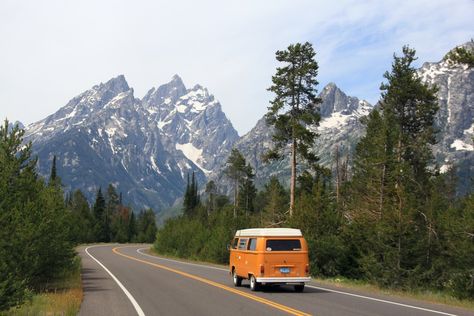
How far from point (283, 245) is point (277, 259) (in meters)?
0.64

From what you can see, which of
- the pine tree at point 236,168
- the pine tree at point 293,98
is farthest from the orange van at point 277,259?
the pine tree at point 236,168

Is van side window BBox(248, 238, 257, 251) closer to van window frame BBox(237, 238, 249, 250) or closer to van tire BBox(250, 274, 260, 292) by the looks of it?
van window frame BBox(237, 238, 249, 250)

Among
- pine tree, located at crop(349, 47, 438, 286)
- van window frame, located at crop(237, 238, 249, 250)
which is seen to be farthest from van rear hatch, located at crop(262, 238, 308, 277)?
pine tree, located at crop(349, 47, 438, 286)

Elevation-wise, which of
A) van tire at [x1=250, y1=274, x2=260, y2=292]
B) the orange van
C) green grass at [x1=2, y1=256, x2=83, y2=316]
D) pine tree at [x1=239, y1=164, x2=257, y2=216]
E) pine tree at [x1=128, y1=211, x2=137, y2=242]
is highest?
pine tree at [x1=239, y1=164, x2=257, y2=216]

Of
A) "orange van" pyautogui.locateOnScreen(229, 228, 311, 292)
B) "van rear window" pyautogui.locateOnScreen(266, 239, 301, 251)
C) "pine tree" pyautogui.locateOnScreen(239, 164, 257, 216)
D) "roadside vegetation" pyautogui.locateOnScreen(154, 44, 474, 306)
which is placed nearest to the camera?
"orange van" pyautogui.locateOnScreen(229, 228, 311, 292)

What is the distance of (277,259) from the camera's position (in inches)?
814

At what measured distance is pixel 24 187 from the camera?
20.3 metres

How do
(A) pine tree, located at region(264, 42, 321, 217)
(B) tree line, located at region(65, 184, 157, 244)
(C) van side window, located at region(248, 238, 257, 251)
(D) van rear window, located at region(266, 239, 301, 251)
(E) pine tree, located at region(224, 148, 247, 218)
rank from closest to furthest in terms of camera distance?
(D) van rear window, located at region(266, 239, 301, 251)
(C) van side window, located at region(248, 238, 257, 251)
(A) pine tree, located at region(264, 42, 321, 217)
(E) pine tree, located at region(224, 148, 247, 218)
(B) tree line, located at region(65, 184, 157, 244)

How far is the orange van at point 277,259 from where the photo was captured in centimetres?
2052

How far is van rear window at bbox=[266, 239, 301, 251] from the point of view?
822 inches

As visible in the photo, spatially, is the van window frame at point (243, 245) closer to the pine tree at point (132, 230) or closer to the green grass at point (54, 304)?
the green grass at point (54, 304)

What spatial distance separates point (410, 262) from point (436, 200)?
6406mm

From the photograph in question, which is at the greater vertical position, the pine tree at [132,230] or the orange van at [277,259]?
the pine tree at [132,230]

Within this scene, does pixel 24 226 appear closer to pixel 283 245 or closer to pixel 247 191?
pixel 283 245
